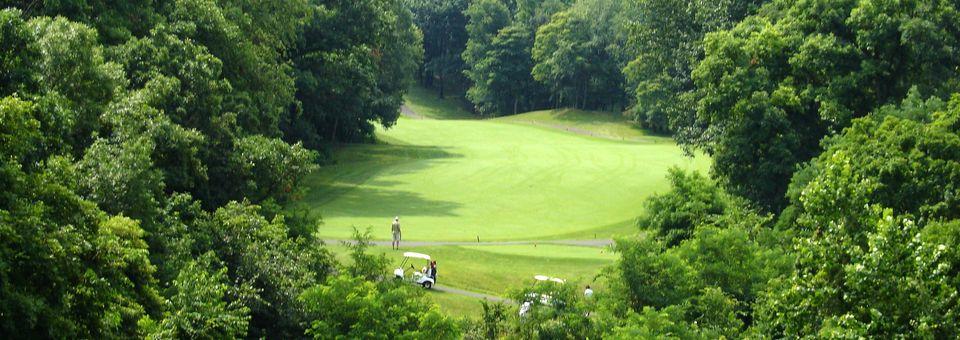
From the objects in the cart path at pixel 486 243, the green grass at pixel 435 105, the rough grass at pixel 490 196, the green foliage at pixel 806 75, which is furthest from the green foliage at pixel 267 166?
the green grass at pixel 435 105

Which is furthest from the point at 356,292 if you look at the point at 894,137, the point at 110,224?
the point at 894,137

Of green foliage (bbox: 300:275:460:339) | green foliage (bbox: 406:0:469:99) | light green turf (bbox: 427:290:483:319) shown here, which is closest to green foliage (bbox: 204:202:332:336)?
green foliage (bbox: 300:275:460:339)

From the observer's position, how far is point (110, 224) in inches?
869

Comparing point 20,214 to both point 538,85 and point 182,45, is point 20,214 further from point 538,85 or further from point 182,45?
point 538,85

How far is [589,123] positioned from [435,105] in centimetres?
2789

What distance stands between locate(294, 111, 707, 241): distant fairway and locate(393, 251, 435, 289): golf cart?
2.26 metres

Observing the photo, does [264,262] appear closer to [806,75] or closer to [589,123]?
[806,75]

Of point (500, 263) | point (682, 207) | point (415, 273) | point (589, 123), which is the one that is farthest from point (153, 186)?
point (589, 123)

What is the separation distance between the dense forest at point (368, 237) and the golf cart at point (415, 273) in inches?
78.3

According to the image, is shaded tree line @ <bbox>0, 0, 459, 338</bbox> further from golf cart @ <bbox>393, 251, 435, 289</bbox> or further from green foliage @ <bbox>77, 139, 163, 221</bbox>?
golf cart @ <bbox>393, 251, 435, 289</bbox>

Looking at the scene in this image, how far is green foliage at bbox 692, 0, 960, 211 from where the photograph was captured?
41.9 metres

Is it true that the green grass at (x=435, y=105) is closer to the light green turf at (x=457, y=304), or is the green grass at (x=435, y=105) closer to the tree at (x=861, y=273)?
the light green turf at (x=457, y=304)

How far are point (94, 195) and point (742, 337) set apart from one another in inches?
593

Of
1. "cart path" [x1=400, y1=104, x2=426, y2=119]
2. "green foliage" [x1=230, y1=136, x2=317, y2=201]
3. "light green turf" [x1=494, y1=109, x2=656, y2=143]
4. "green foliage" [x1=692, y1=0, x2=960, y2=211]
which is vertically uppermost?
"green foliage" [x1=692, y1=0, x2=960, y2=211]
